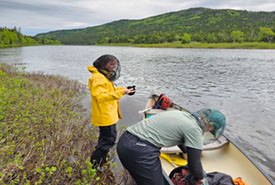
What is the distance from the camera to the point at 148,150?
2.70m

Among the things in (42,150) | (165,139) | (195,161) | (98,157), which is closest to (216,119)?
(195,161)

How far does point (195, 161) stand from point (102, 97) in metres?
1.85

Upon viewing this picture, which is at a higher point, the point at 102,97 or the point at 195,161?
the point at 102,97

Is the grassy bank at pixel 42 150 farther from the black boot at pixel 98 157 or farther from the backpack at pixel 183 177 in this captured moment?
the backpack at pixel 183 177

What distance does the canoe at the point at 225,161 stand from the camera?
4.22 m

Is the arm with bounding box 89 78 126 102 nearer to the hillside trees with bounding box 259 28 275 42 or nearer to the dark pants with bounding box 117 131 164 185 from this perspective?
the dark pants with bounding box 117 131 164 185

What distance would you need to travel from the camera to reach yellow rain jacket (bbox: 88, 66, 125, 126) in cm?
353

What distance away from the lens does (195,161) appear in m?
2.64

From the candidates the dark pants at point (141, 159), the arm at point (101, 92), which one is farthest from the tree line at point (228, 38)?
the dark pants at point (141, 159)

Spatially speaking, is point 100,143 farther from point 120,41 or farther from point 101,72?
point 120,41

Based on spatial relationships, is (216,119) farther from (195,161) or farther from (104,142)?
(104,142)

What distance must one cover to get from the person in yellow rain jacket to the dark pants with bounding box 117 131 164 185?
988 mm

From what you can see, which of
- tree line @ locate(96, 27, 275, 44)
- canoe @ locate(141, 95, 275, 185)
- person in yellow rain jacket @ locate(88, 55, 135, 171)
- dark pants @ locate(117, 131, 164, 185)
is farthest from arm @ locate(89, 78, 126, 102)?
tree line @ locate(96, 27, 275, 44)

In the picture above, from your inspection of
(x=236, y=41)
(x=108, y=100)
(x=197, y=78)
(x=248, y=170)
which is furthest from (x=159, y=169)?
(x=236, y=41)
